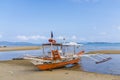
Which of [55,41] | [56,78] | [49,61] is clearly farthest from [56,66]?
[56,78]

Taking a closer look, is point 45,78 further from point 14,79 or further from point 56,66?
point 56,66

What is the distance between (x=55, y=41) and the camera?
28.0 meters

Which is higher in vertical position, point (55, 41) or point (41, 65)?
point (55, 41)

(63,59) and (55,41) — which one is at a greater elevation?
(55,41)

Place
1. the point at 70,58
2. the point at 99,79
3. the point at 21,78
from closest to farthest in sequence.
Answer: the point at 99,79
the point at 21,78
the point at 70,58

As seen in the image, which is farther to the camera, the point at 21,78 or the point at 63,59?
the point at 63,59

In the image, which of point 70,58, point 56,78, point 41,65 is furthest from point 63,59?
point 56,78

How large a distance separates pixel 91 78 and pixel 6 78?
25.8 ft

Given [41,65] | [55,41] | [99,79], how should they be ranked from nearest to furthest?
[99,79], [41,65], [55,41]

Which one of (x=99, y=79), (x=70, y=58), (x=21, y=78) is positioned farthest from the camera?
(x=70, y=58)

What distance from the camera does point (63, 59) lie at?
2906cm

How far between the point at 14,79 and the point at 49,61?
260 inches

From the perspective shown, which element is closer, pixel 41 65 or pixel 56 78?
pixel 56 78

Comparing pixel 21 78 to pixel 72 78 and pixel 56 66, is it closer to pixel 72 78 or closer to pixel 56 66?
pixel 72 78
